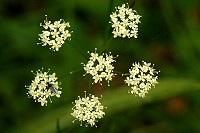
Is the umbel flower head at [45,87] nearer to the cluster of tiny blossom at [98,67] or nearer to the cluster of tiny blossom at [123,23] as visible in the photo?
the cluster of tiny blossom at [98,67]

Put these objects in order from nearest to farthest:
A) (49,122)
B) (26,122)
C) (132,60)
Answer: (49,122) → (26,122) → (132,60)

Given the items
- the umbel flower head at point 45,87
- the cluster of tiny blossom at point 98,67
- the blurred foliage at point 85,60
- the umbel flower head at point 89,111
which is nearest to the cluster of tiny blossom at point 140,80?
the cluster of tiny blossom at point 98,67

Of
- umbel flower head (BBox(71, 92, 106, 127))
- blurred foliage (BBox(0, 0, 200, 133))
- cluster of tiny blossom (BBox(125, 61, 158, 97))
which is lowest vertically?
umbel flower head (BBox(71, 92, 106, 127))

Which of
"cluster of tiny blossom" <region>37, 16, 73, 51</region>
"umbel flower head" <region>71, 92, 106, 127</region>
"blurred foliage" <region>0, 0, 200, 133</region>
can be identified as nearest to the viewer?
"umbel flower head" <region>71, 92, 106, 127</region>

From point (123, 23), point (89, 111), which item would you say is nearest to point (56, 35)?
point (123, 23)

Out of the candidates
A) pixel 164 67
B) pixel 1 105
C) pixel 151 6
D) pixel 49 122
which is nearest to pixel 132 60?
pixel 164 67

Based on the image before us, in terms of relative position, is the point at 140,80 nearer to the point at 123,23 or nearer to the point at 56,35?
the point at 123,23

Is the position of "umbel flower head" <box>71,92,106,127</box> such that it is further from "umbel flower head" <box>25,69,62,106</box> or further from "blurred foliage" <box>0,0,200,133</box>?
"blurred foliage" <box>0,0,200,133</box>

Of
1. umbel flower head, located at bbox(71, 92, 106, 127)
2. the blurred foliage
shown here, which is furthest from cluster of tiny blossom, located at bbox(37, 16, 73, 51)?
the blurred foliage

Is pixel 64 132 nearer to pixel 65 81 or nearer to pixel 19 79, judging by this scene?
pixel 65 81
